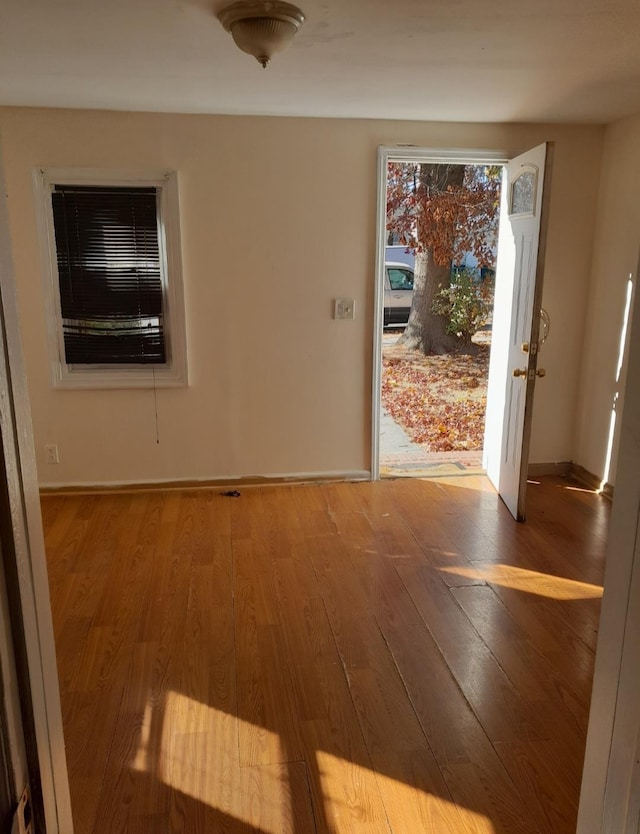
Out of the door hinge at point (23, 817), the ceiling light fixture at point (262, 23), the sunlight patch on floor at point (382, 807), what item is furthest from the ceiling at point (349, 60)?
the sunlight patch on floor at point (382, 807)

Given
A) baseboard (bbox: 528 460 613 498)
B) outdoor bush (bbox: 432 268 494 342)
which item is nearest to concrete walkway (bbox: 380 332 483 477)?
baseboard (bbox: 528 460 613 498)

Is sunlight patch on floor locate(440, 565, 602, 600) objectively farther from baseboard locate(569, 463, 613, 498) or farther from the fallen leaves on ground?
the fallen leaves on ground

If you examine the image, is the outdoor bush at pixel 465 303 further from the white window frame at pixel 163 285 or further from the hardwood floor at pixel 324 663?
the white window frame at pixel 163 285

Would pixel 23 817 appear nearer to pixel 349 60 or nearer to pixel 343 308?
pixel 349 60

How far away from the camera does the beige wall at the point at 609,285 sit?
12.5ft

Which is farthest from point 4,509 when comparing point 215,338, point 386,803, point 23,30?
point 215,338

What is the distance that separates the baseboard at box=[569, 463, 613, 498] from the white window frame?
282 centimetres

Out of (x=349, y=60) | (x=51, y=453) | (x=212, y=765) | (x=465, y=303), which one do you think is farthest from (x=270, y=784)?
(x=465, y=303)

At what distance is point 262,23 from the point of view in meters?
2.10

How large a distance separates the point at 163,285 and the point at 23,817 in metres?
3.51

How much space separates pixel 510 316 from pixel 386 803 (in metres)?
3.03

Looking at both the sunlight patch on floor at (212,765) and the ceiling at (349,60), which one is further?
the ceiling at (349,60)

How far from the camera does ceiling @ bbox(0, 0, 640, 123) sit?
211 centimetres

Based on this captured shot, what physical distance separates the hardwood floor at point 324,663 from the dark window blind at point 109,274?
1032mm
